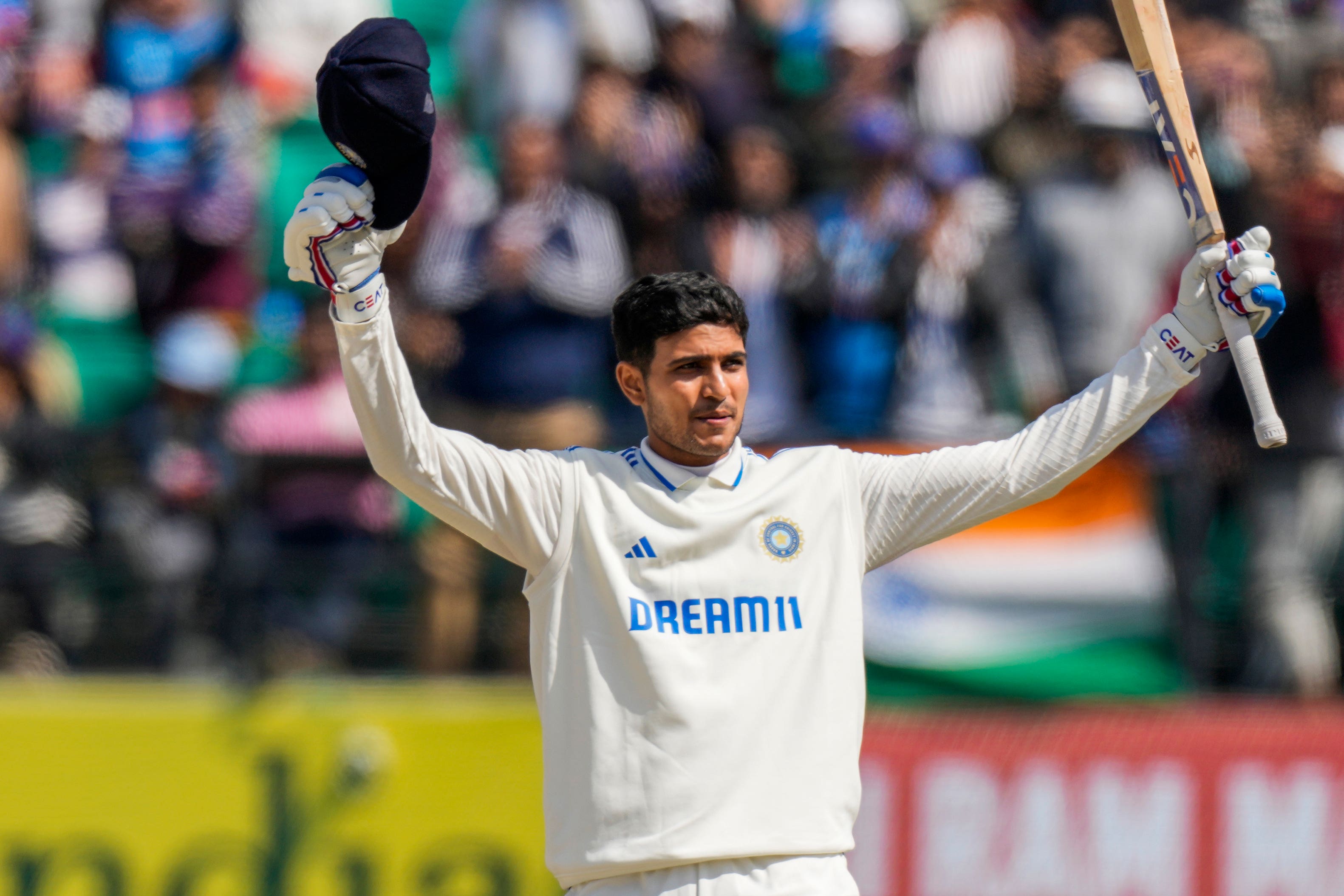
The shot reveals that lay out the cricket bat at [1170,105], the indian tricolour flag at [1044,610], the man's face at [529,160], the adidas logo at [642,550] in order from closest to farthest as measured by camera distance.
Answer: the adidas logo at [642,550] < the cricket bat at [1170,105] < the indian tricolour flag at [1044,610] < the man's face at [529,160]

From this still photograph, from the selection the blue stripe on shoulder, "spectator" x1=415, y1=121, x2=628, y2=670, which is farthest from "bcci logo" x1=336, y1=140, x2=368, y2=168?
"spectator" x1=415, y1=121, x2=628, y2=670

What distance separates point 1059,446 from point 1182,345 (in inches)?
13.7

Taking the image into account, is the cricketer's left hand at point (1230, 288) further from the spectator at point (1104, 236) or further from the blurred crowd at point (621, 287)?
the spectator at point (1104, 236)

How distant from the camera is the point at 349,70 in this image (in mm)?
3113

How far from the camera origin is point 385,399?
10.3 ft

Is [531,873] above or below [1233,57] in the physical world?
below

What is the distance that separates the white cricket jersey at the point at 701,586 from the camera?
10.6 ft

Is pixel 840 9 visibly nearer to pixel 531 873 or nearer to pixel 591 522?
pixel 531 873

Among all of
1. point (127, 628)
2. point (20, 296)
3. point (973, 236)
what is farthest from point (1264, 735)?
point (20, 296)

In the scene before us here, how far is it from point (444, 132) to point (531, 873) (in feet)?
12.2

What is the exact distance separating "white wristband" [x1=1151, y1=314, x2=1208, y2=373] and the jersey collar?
954 millimetres

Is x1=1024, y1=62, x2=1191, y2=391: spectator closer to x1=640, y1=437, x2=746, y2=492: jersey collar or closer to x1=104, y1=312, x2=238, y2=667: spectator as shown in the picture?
x1=104, y1=312, x2=238, y2=667: spectator

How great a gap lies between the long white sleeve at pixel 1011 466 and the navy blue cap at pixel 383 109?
1148 millimetres

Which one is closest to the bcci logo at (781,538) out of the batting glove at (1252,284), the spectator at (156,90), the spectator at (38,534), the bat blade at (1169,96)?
the batting glove at (1252,284)
